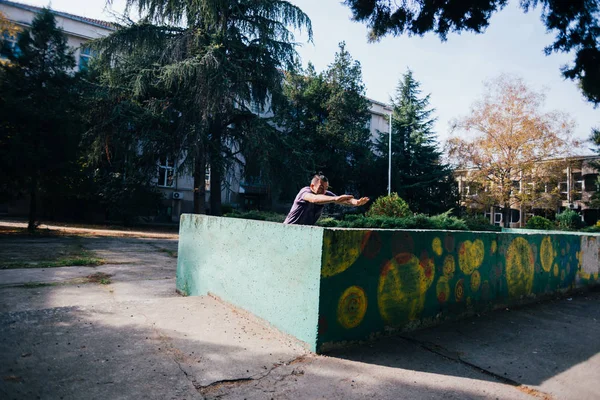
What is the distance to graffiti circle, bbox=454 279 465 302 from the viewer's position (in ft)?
14.7

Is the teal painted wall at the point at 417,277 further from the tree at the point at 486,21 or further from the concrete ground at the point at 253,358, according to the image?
the tree at the point at 486,21

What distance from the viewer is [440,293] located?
428 cm

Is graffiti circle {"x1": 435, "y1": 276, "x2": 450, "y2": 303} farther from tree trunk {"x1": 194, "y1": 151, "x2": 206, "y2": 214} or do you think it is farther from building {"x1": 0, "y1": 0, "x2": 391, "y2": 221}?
building {"x1": 0, "y1": 0, "x2": 391, "y2": 221}

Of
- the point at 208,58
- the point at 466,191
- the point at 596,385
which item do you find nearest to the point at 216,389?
the point at 596,385

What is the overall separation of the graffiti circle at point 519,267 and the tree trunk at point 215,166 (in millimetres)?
14510

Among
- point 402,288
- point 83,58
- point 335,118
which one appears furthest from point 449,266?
point 83,58

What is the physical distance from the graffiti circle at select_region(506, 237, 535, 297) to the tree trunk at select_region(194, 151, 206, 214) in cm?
1437

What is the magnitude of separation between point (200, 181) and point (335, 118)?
1559cm

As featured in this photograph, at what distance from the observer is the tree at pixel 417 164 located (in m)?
33.0

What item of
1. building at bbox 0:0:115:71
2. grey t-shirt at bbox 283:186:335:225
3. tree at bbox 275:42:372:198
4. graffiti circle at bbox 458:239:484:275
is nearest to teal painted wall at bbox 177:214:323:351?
grey t-shirt at bbox 283:186:335:225

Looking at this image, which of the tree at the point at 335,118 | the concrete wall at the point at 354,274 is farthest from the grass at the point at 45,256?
the tree at the point at 335,118

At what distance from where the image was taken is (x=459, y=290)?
4.52 metres

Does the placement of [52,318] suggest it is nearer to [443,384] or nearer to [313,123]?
[443,384]

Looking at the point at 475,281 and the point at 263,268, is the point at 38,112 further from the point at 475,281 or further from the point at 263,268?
the point at 475,281
